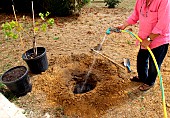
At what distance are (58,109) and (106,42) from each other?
2.24 m

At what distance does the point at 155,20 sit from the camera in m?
2.46

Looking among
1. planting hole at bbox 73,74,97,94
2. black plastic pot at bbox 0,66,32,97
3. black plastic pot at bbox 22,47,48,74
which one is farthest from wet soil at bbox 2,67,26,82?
planting hole at bbox 73,74,97,94

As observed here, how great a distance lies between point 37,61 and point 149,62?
6.16 ft

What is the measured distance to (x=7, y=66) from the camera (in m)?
4.01

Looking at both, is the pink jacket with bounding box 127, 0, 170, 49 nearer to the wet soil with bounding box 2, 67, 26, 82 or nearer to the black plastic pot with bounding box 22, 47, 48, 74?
the black plastic pot with bounding box 22, 47, 48, 74

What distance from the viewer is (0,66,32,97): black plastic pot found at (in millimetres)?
3127

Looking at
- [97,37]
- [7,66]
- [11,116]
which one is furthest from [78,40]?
[11,116]

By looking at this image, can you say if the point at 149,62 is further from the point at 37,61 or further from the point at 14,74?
the point at 14,74

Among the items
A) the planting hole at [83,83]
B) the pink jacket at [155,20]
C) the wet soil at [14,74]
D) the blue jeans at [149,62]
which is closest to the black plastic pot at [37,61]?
the wet soil at [14,74]

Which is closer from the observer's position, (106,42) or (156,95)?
(156,95)

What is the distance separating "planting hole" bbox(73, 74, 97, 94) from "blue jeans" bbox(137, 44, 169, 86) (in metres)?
0.90

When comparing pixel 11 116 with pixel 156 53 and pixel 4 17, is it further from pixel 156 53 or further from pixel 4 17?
pixel 4 17

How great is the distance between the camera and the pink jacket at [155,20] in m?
2.28

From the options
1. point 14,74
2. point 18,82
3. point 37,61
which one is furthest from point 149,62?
point 14,74
